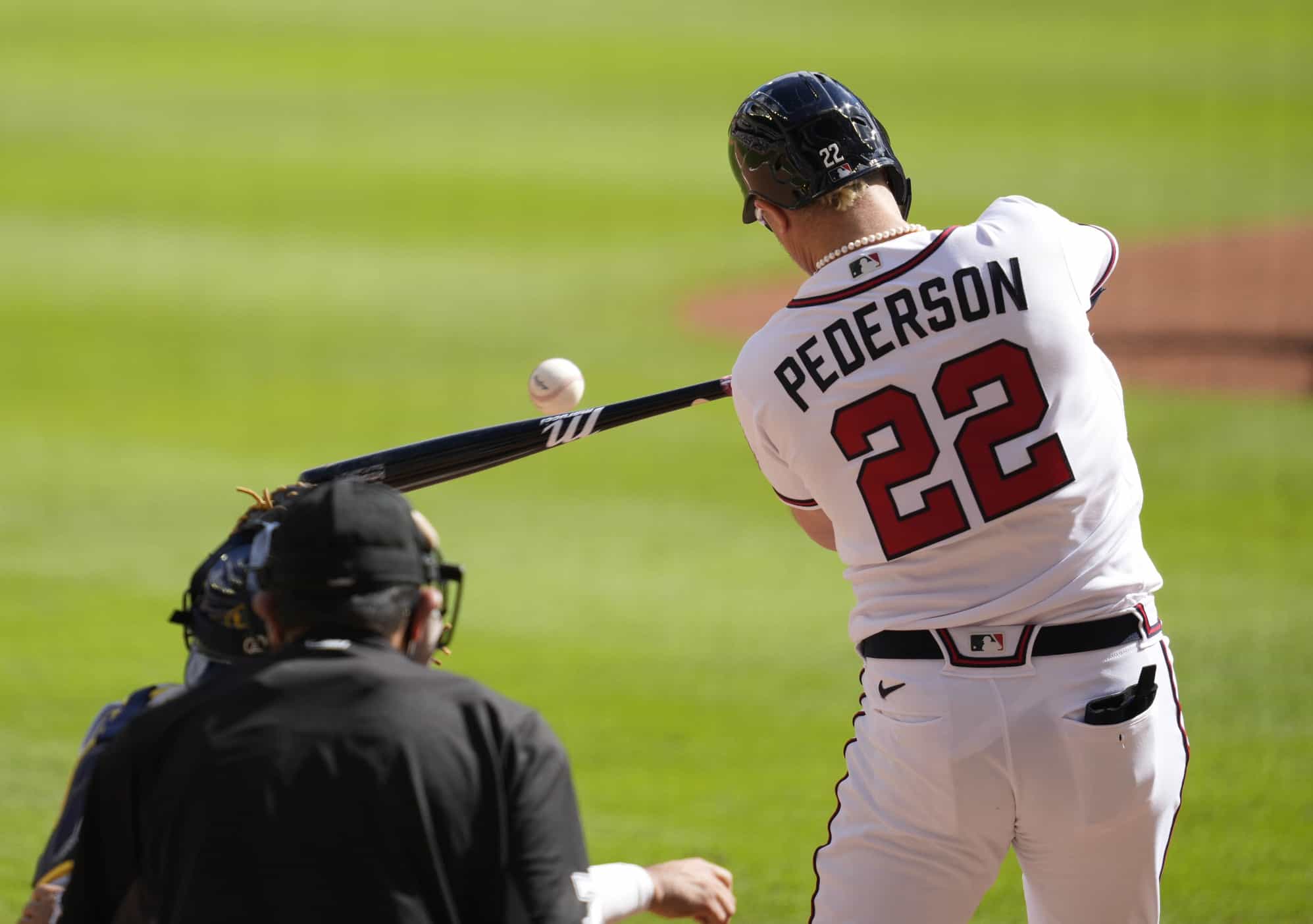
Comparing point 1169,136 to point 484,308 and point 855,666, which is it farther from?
point 855,666

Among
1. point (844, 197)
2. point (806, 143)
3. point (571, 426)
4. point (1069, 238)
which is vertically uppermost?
point (806, 143)

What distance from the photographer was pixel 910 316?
9.32ft

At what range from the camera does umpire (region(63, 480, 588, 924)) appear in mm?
2004

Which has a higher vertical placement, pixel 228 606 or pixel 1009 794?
pixel 228 606

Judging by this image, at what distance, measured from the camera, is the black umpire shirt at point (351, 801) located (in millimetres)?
2002

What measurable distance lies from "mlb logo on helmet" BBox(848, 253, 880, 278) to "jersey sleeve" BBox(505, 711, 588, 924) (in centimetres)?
119

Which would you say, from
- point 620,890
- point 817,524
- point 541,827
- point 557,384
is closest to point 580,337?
point 557,384

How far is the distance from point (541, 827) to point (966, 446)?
1.13 m

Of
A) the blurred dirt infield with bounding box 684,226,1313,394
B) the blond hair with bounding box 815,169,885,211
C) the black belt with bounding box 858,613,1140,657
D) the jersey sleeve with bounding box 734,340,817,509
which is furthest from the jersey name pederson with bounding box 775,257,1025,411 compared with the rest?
the blurred dirt infield with bounding box 684,226,1313,394

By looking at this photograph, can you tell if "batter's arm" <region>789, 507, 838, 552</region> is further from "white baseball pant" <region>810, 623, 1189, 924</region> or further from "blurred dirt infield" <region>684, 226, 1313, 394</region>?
"blurred dirt infield" <region>684, 226, 1313, 394</region>

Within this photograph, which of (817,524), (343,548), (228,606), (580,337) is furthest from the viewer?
(580,337)

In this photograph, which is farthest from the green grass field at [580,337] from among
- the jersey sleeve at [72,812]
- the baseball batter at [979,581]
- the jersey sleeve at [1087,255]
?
the jersey sleeve at [1087,255]

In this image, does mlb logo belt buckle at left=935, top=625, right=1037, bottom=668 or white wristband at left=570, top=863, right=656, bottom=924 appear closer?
white wristband at left=570, top=863, right=656, bottom=924

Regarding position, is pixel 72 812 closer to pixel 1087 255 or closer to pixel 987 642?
pixel 987 642
